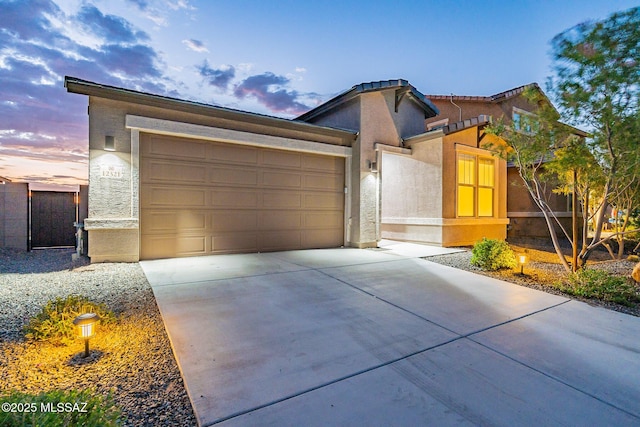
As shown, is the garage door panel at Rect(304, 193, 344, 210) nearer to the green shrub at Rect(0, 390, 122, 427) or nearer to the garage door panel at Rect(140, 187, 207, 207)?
the garage door panel at Rect(140, 187, 207, 207)

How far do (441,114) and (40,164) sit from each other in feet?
54.5

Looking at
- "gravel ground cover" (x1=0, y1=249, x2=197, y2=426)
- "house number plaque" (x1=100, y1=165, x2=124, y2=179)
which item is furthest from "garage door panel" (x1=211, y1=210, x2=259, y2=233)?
"gravel ground cover" (x1=0, y1=249, x2=197, y2=426)

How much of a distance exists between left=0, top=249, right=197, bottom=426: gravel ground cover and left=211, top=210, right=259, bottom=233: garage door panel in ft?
9.84

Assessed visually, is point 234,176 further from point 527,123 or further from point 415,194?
point 527,123

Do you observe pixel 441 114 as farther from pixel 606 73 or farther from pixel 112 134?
pixel 112 134

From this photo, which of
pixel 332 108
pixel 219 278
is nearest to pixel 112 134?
pixel 219 278

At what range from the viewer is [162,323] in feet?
10.2

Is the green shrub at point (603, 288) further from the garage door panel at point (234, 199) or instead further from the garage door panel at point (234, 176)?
the garage door panel at point (234, 176)

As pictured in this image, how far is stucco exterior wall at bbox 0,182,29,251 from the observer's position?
7309 mm

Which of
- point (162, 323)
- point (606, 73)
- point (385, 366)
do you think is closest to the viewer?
point (385, 366)

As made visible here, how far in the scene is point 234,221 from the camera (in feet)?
24.4

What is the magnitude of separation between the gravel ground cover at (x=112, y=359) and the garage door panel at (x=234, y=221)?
3000 millimetres

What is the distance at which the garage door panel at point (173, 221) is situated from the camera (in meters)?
6.50

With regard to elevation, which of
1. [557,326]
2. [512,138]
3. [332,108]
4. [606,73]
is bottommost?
[557,326]
